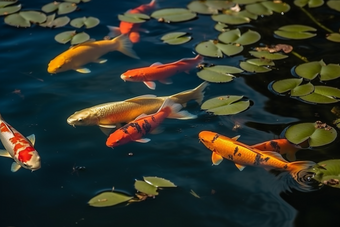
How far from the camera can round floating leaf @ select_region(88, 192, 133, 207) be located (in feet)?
9.09

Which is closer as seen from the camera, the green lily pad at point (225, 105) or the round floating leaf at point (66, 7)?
the green lily pad at point (225, 105)

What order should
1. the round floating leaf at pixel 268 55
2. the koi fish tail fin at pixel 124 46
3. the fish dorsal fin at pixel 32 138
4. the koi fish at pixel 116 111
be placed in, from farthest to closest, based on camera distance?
1. the koi fish tail fin at pixel 124 46
2. the round floating leaf at pixel 268 55
3. the koi fish at pixel 116 111
4. the fish dorsal fin at pixel 32 138

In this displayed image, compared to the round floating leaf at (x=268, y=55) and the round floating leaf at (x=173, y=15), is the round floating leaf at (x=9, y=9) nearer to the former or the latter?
the round floating leaf at (x=173, y=15)

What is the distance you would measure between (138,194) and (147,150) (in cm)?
44

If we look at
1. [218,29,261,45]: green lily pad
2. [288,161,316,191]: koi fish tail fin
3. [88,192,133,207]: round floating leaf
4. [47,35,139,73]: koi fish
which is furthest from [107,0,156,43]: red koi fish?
[288,161,316,191]: koi fish tail fin

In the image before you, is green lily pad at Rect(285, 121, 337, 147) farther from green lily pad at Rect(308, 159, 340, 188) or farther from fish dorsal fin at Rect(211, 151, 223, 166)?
fish dorsal fin at Rect(211, 151, 223, 166)

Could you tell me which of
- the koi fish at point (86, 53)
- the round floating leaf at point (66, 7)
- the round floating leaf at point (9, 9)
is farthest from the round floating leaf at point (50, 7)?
the koi fish at point (86, 53)

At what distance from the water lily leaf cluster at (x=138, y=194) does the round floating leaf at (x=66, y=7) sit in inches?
107

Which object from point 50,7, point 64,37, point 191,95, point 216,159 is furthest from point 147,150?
point 50,7

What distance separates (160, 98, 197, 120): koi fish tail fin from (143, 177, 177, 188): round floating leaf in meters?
0.60

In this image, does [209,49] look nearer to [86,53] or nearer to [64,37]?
[86,53]

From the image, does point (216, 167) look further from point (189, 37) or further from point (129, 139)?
point (189, 37)

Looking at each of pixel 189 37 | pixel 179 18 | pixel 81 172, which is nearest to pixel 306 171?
pixel 81 172

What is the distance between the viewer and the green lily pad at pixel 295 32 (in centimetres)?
441
